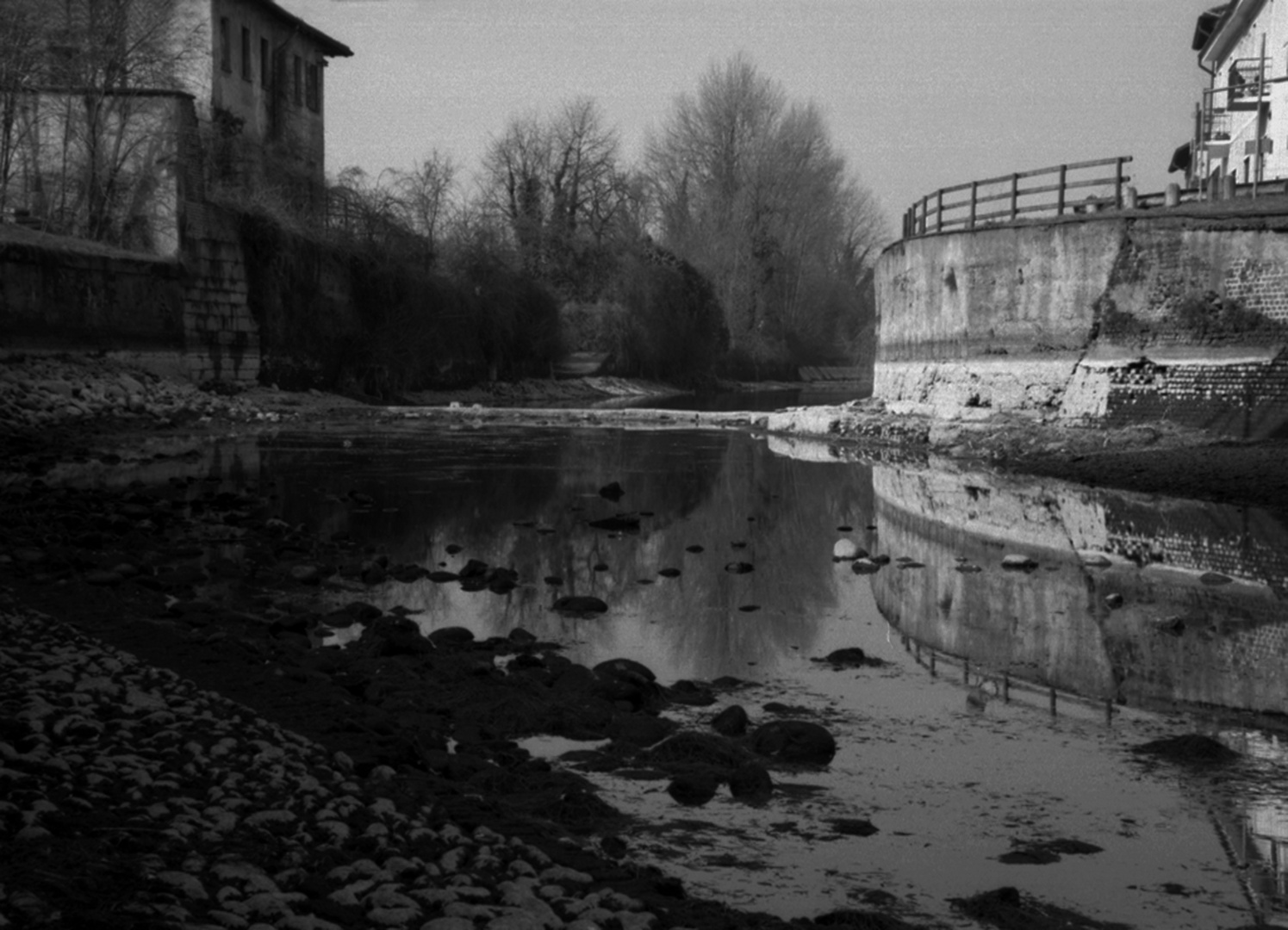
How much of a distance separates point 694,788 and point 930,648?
363 centimetres

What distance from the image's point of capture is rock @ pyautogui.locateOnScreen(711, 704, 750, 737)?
7172 millimetres

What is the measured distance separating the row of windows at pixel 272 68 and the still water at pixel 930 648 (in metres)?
24.5

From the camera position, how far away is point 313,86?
4922 centimetres

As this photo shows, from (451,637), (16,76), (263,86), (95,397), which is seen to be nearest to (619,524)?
(451,637)

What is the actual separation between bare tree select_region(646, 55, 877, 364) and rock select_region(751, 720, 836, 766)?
187 ft

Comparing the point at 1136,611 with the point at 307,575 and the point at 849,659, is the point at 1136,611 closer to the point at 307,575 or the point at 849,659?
the point at 849,659

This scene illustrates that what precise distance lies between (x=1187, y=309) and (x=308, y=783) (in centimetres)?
1979

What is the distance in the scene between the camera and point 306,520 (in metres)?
14.8

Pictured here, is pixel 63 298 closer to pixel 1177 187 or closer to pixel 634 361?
pixel 1177 187

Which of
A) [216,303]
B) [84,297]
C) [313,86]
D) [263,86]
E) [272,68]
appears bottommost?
[84,297]

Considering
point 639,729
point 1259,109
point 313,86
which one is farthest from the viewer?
point 313,86

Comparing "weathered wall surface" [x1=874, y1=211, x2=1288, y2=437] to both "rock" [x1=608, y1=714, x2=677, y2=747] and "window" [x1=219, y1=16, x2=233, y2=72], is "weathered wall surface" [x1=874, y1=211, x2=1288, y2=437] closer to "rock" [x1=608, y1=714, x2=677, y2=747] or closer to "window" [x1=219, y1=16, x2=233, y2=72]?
"rock" [x1=608, y1=714, x2=677, y2=747]

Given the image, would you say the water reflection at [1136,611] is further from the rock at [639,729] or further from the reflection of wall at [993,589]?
the rock at [639,729]

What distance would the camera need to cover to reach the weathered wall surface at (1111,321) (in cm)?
2105
